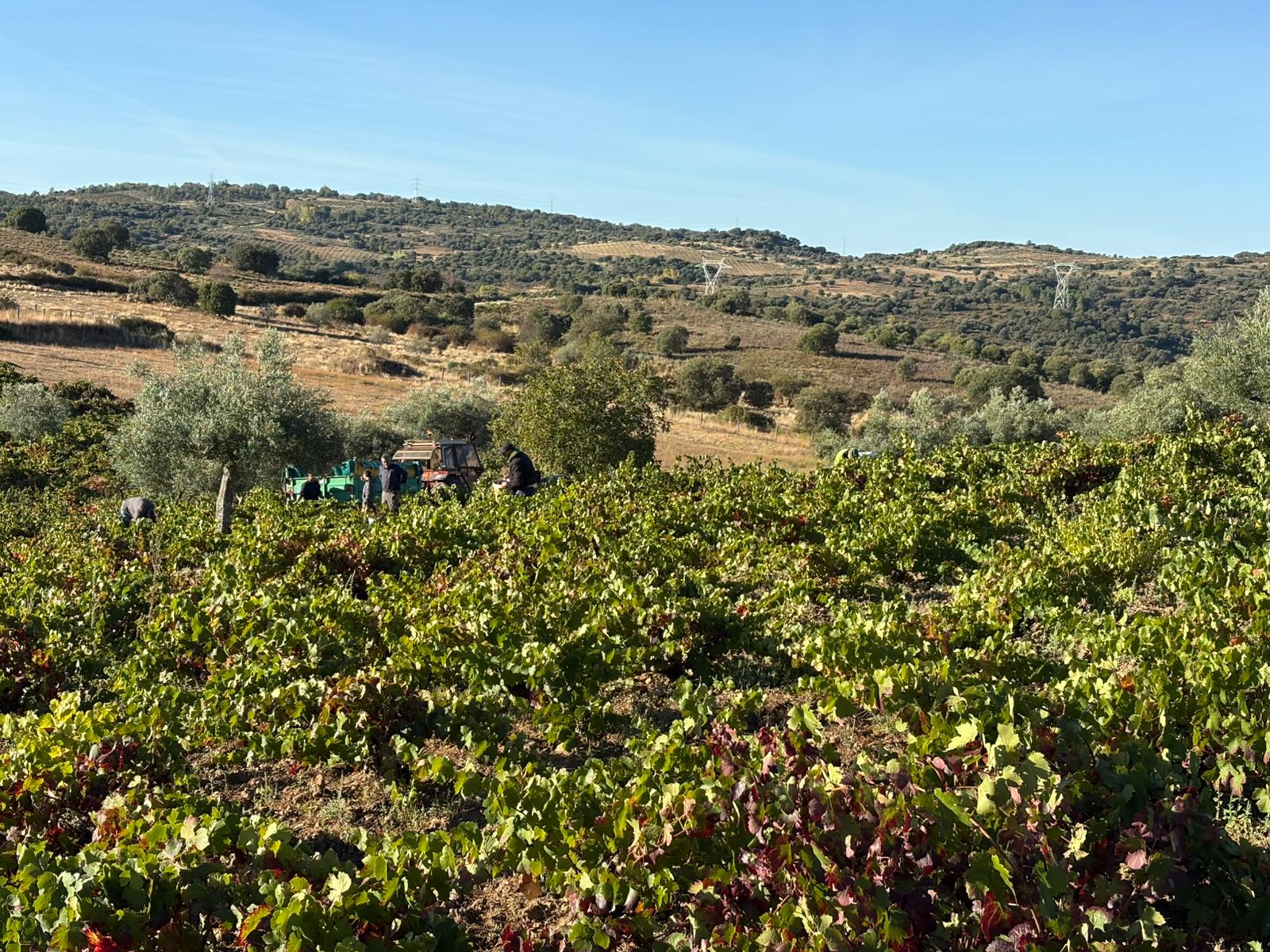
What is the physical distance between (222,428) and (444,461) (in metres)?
4.83

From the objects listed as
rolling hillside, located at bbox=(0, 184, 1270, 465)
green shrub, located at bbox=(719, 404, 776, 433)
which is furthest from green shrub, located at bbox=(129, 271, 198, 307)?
green shrub, located at bbox=(719, 404, 776, 433)

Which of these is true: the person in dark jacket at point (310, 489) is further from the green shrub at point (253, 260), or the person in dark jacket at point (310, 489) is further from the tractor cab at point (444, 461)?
the green shrub at point (253, 260)

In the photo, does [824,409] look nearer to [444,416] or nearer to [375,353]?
[444,416]

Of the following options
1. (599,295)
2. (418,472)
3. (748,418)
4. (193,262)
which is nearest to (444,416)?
(418,472)

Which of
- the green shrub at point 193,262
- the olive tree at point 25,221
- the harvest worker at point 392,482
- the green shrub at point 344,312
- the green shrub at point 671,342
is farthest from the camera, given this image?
the olive tree at point 25,221

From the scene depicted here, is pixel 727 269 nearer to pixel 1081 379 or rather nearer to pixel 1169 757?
pixel 1081 379

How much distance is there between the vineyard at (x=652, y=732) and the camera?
12.6ft

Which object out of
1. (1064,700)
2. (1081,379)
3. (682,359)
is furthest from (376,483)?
(1081,379)

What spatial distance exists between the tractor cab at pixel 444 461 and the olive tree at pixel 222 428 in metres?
1.87

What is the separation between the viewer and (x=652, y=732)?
223 inches

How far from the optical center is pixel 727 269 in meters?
148

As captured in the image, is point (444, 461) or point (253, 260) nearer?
point (444, 461)

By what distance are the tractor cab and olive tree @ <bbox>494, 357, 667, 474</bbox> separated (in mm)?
6147

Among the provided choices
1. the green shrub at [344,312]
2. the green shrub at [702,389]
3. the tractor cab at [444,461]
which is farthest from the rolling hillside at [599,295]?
the tractor cab at [444,461]
